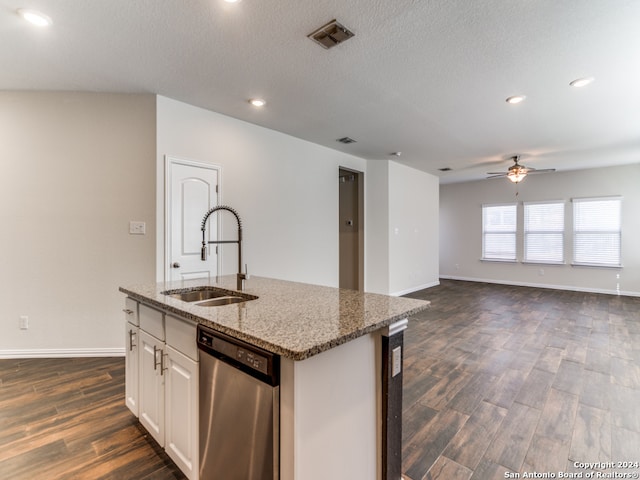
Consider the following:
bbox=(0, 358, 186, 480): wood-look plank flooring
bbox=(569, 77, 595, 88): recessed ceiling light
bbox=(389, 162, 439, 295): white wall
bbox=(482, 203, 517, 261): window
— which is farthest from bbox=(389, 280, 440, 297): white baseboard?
bbox=(0, 358, 186, 480): wood-look plank flooring

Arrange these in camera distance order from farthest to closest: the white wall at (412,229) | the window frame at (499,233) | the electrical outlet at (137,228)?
the window frame at (499,233), the white wall at (412,229), the electrical outlet at (137,228)

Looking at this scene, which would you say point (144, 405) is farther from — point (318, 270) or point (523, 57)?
point (523, 57)

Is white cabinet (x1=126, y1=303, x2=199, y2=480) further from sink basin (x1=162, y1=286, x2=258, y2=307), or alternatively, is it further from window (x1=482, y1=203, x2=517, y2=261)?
window (x1=482, y1=203, x2=517, y2=261)

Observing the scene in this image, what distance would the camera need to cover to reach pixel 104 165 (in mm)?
3254

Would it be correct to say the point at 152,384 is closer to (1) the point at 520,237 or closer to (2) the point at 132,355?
(2) the point at 132,355

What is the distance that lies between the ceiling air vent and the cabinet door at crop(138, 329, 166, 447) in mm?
2254

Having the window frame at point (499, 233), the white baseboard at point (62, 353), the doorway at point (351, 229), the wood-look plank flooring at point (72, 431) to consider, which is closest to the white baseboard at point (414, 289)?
the doorway at point (351, 229)

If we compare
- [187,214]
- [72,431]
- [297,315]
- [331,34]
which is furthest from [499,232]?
[72,431]

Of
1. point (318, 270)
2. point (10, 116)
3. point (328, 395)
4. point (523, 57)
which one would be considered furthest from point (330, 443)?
point (10, 116)

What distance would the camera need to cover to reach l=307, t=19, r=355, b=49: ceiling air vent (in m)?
2.16

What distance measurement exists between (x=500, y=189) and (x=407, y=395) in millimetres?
7198

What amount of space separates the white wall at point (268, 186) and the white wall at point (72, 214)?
269 millimetres

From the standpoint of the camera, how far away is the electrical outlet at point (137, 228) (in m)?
3.27

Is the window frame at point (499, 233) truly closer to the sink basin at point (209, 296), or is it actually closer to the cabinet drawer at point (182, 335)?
the sink basin at point (209, 296)
